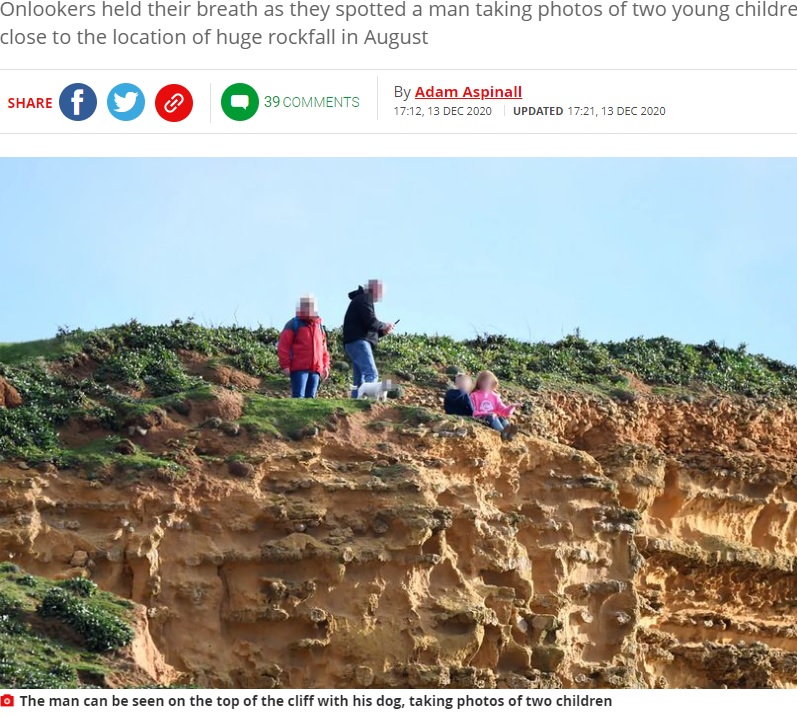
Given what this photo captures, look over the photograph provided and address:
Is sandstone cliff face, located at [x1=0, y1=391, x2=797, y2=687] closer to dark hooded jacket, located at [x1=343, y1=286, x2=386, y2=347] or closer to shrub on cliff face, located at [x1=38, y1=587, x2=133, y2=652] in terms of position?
shrub on cliff face, located at [x1=38, y1=587, x2=133, y2=652]

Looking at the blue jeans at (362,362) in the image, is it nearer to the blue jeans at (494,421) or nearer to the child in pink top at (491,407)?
the child in pink top at (491,407)

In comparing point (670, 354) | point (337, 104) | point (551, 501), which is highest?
point (337, 104)

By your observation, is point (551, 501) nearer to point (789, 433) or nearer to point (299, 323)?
point (299, 323)

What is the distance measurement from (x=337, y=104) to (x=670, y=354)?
889 cm

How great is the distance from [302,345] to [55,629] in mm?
6321

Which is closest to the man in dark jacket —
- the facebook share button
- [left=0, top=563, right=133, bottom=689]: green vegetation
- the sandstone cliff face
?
the sandstone cliff face

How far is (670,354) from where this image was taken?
29.3 meters

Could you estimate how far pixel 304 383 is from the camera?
23.8 meters

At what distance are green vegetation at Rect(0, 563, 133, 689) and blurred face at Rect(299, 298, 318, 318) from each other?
561cm

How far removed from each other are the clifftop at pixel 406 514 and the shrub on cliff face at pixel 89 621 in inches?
22.6

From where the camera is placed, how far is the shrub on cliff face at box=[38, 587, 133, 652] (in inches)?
724

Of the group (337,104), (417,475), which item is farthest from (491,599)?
(337,104)

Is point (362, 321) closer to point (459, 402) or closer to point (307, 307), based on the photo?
point (307, 307)
